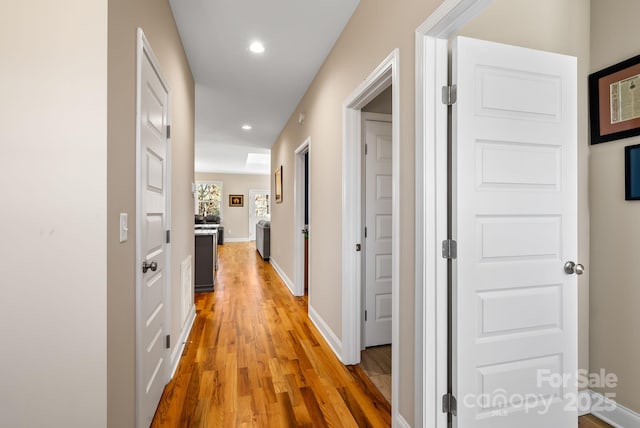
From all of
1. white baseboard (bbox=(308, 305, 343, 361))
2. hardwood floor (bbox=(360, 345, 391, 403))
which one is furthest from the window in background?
hardwood floor (bbox=(360, 345, 391, 403))

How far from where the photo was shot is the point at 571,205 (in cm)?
152

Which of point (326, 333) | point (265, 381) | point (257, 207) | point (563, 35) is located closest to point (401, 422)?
point (265, 381)

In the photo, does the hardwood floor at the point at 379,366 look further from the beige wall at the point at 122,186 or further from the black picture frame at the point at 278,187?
the black picture frame at the point at 278,187

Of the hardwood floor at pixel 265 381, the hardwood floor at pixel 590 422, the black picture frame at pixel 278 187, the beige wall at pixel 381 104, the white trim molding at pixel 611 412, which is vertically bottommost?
the hardwood floor at pixel 590 422

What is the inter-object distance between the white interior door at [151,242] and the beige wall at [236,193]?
9.25 m

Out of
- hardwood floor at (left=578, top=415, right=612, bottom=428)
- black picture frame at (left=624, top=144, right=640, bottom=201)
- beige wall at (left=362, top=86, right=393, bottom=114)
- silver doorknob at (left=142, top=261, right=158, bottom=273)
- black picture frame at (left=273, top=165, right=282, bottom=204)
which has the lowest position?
hardwood floor at (left=578, top=415, right=612, bottom=428)

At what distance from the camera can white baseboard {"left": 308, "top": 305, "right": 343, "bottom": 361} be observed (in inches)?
94.8

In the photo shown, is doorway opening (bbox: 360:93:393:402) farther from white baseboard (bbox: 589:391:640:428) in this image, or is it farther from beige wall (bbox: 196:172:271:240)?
beige wall (bbox: 196:172:271:240)

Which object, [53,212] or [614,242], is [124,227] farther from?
[614,242]

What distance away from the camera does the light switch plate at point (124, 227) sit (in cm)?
122

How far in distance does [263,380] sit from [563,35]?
2.89m

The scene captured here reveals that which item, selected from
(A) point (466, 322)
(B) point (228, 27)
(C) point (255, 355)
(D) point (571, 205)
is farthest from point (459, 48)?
(C) point (255, 355)

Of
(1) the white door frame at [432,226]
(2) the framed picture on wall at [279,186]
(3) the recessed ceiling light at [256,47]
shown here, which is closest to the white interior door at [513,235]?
(1) the white door frame at [432,226]

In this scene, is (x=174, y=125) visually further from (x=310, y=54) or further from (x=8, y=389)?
(x=8, y=389)
